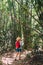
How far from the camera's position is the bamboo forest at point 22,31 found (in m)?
11.0

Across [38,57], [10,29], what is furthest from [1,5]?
[38,57]

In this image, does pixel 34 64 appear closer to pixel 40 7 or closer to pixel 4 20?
pixel 40 7

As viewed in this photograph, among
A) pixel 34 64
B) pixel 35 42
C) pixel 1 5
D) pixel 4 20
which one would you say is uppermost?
pixel 1 5

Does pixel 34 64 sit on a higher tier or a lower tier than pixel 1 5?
lower

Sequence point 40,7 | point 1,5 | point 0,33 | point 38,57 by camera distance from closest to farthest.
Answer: point 40,7, point 38,57, point 1,5, point 0,33

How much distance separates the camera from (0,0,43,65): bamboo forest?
36.2 feet

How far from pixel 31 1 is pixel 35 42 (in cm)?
206

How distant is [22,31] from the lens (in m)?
15.0

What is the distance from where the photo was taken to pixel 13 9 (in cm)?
1428

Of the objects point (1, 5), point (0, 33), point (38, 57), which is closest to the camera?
point (38, 57)

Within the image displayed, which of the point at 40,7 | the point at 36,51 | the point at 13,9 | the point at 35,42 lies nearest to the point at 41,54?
the point at 36,51

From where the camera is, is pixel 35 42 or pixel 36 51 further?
pixel 36 51

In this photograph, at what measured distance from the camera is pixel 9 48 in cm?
1525

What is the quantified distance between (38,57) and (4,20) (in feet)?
15.0
